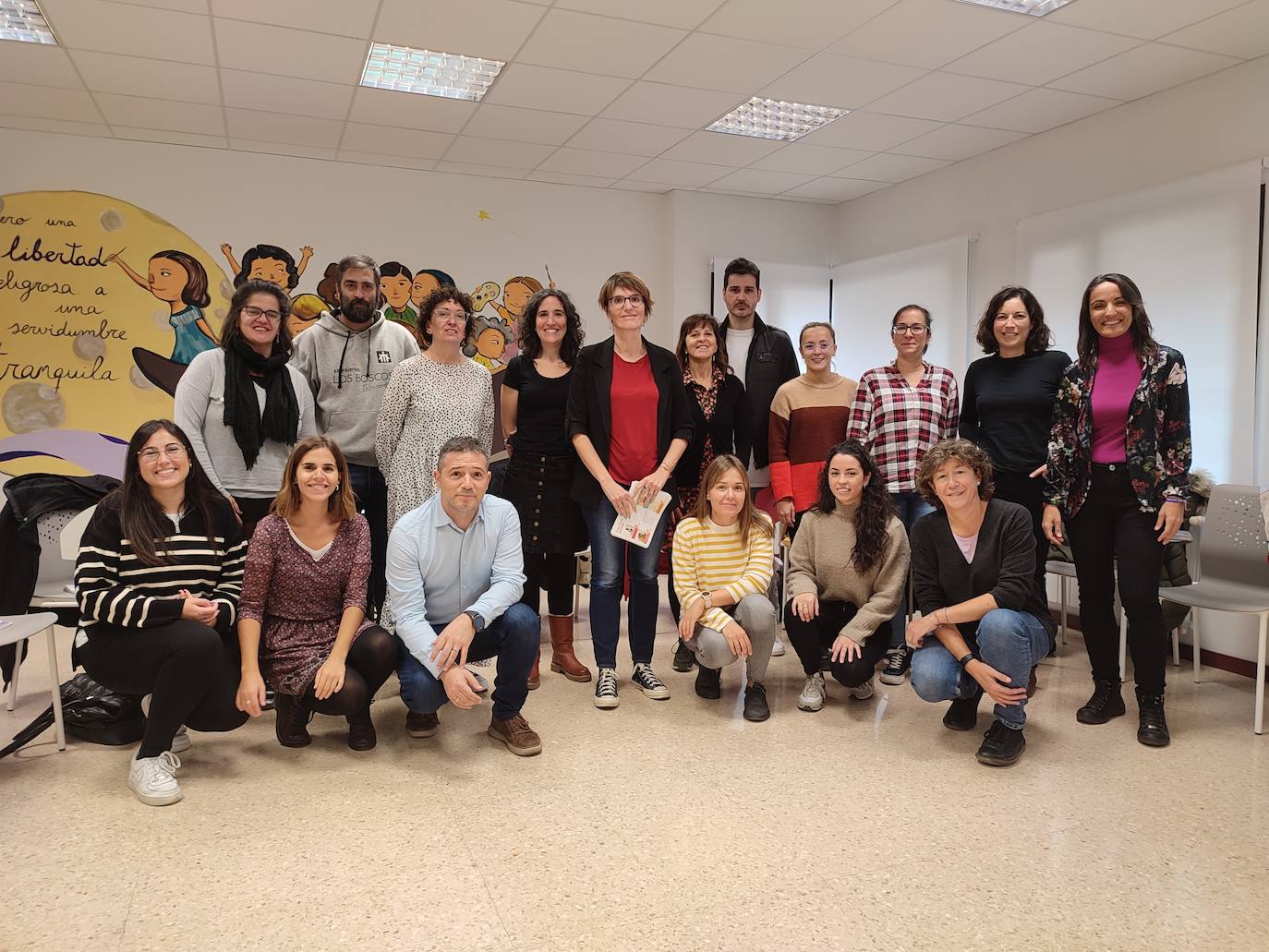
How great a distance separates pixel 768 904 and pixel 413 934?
74 centimetres

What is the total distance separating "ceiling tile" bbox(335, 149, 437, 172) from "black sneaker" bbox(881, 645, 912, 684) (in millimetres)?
4090

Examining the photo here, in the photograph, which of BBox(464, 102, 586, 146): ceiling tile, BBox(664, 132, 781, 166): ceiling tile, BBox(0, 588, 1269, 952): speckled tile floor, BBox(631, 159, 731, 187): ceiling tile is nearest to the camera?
BBox(0, 588, 1269, 952): speckled tile floor

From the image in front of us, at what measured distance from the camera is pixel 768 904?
186 centimetres

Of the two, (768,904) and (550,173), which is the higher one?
(550,173)

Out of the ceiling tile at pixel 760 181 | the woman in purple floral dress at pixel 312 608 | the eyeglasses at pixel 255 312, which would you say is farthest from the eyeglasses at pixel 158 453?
the ceiling tile at pixel 760 181

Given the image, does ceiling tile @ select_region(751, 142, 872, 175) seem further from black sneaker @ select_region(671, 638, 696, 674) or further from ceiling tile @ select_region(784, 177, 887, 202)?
black sneaker @ select_region(671, 638, 696, 674)

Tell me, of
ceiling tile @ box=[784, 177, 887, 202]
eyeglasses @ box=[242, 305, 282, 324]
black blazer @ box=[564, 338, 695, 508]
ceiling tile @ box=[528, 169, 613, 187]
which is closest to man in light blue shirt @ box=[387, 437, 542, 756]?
black blazer @ box=[564, 338, 695, 508]

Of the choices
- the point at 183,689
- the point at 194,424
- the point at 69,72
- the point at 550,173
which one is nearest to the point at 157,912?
the point at 183,689

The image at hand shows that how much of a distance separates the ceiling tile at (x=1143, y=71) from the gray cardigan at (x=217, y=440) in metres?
3.93

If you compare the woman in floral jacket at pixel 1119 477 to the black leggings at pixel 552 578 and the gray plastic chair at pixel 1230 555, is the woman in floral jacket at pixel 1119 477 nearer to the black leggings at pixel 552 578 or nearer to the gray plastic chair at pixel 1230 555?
the gray plastic chair at pixel 1230 555

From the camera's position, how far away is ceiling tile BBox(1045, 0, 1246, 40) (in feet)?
11.0

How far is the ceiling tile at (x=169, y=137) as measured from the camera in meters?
4.90

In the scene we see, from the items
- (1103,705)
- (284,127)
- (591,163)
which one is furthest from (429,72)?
(1103,705)

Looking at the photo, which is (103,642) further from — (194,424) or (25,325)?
(25,325)
